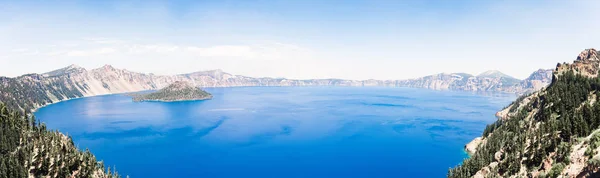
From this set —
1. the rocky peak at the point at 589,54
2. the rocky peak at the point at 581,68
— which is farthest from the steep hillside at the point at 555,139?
the rocky peak at the point at 589,54

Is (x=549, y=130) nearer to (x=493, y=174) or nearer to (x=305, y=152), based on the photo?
(x=493, y=174)

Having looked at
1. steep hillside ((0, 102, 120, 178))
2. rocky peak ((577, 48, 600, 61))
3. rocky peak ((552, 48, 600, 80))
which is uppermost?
rocky peak ((577, 48, 600, 61))

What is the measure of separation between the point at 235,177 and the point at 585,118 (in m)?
98.1

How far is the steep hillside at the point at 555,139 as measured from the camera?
67.5 meters

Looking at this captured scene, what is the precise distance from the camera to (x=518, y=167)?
83188 millimetres

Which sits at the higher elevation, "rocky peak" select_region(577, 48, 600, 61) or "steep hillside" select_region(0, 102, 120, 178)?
"rocky peak" select_region(577, 48, 600, 61)

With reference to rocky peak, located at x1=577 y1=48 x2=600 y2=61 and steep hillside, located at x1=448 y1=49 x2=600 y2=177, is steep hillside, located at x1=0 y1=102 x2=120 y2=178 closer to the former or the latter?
steep hillside, located at x1=448 y1=49 x2=600 y2=177

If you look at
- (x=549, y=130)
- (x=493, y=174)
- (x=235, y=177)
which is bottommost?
(x=235, y=177)

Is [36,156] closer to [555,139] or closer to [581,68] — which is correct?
[555,139]

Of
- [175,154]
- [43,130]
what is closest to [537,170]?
[175,154]

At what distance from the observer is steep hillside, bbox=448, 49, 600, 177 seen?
67.5 meters

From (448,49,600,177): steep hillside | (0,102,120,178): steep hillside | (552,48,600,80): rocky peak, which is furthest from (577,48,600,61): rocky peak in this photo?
(0,102,120,178): steep hillside

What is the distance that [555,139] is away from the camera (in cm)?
8394

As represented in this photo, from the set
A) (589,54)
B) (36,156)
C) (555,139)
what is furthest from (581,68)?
(36,156)
